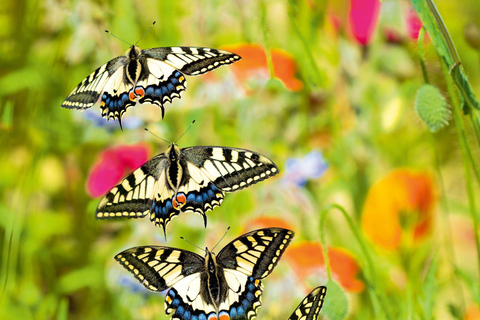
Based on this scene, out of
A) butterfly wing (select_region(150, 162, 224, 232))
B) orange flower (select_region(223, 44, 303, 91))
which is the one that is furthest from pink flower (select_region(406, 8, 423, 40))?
butterfly wing (select_region(150, 162, 224, 232))

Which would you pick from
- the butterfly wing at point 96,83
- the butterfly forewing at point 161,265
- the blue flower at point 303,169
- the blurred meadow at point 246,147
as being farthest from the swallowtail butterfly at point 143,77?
the blue flower at point 303,169

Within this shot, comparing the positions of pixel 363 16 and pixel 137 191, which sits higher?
pixel 363 16

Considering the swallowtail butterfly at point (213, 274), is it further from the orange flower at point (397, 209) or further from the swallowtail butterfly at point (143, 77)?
the orange flower at point (397, 209)

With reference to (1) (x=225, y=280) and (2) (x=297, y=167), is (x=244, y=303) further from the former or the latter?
(2) (x=297, y=167)

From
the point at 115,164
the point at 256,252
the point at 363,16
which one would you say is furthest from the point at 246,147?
the point at 256,252

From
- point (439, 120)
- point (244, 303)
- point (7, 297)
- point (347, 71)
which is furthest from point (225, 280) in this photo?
point (347, 71)

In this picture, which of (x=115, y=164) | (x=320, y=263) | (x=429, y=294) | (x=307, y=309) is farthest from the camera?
(x=115, y=164)

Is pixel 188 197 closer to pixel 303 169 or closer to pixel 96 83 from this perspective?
pixel 96 83
